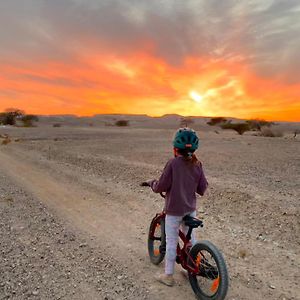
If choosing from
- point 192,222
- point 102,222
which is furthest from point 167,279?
point 102,222

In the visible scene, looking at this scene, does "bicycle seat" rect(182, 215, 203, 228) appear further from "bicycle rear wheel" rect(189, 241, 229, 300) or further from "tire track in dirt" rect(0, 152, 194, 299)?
"tire track in dirt" rect(0, 152, 194, 299)

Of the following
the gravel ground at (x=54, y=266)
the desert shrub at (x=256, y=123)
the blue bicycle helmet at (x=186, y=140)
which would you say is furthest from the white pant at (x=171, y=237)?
the desert shrub at (x=256, y=123)

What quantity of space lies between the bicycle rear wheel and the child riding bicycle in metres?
0.31

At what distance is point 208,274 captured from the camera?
424cm

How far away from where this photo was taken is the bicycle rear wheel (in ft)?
13.1

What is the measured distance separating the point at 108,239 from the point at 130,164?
28.4 feet

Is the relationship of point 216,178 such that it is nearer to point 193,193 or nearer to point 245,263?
point 245,263

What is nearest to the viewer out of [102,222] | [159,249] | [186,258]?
[186,258]

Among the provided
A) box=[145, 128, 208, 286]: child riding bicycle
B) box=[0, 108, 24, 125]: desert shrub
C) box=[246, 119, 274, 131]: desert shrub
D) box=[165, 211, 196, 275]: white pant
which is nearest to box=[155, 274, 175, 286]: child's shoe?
box=[165, 211, 196, 275]: white pant

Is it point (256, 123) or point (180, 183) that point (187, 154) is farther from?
point (256, 123)

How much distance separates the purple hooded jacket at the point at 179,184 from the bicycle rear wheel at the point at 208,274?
485mm

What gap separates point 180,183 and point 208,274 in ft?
3.54

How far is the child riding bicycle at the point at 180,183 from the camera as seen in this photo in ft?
14.2

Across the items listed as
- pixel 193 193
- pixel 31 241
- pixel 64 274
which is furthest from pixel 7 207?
pixel 193 193
